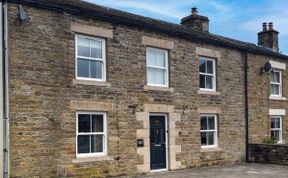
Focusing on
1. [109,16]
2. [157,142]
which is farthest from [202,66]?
[109,16]

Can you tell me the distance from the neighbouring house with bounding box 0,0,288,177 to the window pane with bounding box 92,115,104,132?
1.4 inches

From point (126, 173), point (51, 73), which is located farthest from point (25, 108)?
point (126, 173)

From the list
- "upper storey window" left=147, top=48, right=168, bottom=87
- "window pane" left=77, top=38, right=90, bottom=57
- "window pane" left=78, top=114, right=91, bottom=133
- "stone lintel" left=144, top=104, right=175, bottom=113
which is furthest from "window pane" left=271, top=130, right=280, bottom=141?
"window pane" left=77, top=38, right=90, bottom=57

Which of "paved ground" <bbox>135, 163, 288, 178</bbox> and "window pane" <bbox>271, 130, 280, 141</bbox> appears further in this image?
"window pane" <bbox>271, 130, 280, 141</bbox>

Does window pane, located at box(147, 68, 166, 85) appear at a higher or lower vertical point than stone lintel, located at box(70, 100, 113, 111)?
higher

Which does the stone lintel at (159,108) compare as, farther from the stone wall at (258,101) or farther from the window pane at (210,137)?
the stone wall at (258,101)

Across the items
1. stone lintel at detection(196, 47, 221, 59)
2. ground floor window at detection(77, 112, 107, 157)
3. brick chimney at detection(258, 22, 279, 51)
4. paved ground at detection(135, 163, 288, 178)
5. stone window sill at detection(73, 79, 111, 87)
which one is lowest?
paved ground at detection(135, 163, 288, 178)

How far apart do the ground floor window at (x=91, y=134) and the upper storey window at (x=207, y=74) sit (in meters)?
5.39

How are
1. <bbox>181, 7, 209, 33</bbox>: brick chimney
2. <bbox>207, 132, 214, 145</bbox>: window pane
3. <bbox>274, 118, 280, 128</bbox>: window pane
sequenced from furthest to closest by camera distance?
<bbox>274, 118, 280, 128</bbox>: window pane, <bbox>181, 7, 209, 33</bbox>: brick chimney, <bbox>207, 132, 214, 145</bbox>: window pane

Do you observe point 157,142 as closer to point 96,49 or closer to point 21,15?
point 96,49

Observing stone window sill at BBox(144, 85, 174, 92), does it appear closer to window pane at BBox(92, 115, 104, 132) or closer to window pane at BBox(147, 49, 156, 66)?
window pane at BBox(147, 49, 156, 66)

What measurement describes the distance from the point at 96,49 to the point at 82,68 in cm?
84

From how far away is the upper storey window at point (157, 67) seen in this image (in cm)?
1546

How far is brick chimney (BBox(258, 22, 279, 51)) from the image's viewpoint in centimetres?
2409
